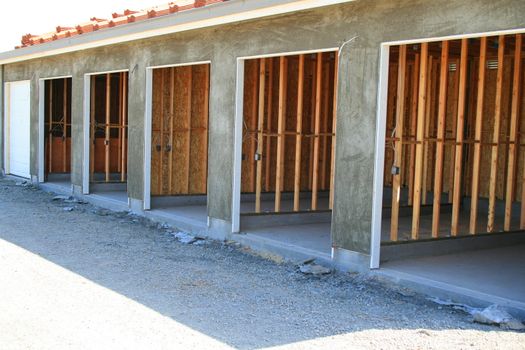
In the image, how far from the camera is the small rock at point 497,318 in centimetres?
568

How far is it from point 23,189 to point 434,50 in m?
9.96

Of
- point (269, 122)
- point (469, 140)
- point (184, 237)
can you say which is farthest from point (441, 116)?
point (269, 122)

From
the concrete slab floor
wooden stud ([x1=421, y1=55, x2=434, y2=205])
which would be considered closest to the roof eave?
the concrete slab floor

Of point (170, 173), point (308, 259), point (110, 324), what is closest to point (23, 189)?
point (170, 173)

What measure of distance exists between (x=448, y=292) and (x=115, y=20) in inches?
324

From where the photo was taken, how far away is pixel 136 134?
38.6 feet

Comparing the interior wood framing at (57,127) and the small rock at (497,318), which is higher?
the interior wood framing at (57,127)

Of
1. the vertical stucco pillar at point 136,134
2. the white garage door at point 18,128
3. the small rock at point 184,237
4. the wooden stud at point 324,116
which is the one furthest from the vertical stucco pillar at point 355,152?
Answer: the white garage door at point 18,128

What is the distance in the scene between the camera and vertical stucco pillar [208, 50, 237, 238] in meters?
9.41

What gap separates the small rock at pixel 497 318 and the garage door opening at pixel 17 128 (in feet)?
43.3

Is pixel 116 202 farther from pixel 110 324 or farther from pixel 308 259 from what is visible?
pixel 110 324

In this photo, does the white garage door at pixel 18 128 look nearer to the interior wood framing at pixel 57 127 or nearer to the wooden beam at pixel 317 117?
the interior wood framing at pixel 57 127

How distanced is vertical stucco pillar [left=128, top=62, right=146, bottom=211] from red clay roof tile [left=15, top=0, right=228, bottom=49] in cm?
88

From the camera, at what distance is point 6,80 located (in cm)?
1744
